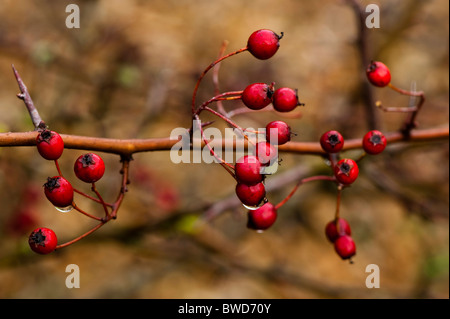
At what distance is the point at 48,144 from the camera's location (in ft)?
3.35

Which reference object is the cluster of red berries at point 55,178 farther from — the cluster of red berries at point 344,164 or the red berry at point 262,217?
the cluster of red berries at point 344,164

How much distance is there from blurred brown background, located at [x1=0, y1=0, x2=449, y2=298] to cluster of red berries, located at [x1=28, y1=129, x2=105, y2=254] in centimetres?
105

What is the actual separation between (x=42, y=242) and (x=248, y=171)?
56cm

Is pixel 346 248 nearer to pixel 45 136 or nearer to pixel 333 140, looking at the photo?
pixel 333 140

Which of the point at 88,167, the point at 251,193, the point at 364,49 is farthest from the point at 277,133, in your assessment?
the point at 364,49

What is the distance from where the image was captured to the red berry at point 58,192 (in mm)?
1060

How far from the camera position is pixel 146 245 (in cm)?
284

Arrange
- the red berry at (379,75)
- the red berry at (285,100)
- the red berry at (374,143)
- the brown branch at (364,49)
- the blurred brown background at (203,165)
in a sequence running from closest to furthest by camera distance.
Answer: the red berry at (285,100) → the red berry at (374,143) → the red berry at (379,75) → the brown branch at (364,49) → the blurred brown background at (203,165)

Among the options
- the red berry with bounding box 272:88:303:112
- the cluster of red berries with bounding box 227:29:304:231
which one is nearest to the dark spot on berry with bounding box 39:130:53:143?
the cluster of red berries with bounding box 227:29:304:231

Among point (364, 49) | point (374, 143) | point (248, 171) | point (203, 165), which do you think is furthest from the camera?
point (203, 165)

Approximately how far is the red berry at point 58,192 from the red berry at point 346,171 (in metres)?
0.69

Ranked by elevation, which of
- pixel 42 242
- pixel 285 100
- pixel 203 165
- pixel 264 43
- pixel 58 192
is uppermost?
pixel 203 165

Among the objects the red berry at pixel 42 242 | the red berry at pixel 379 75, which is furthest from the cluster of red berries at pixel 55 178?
the red berry at pixel 379 75
